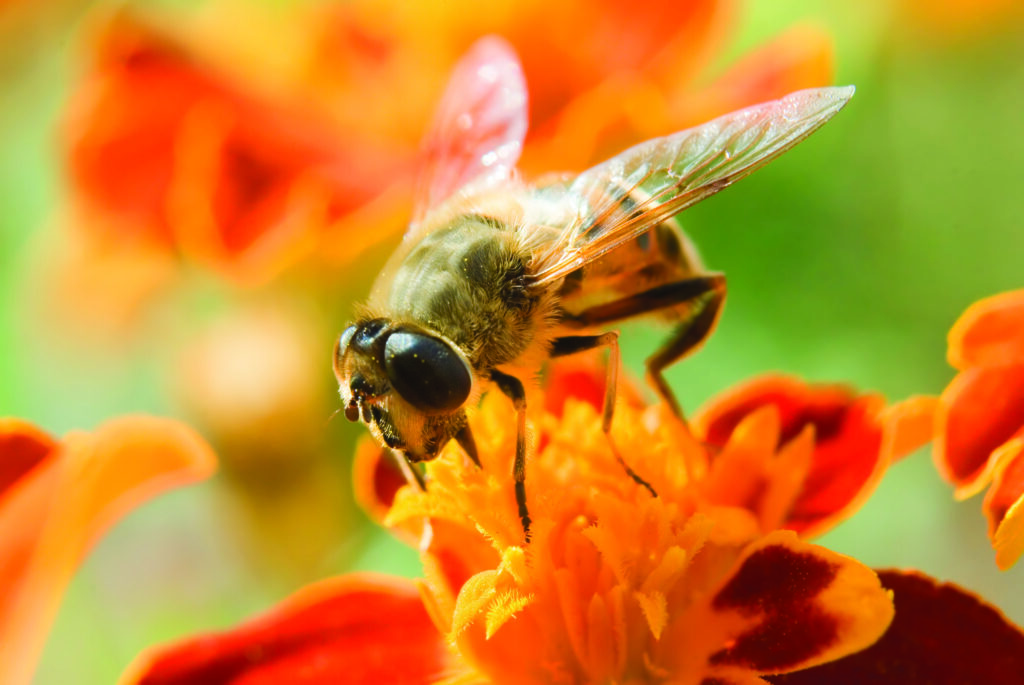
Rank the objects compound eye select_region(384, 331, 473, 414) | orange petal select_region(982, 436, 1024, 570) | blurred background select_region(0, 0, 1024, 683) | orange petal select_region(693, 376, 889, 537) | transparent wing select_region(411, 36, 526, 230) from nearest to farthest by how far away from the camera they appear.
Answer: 1. orange petal select_region(982, 436, 1024, 570)
2. compound eye select_region(384, 331, 473, 414)
3. orange petal select_region(693, 376, 889, 537)
4. transparent wing select_region(411, 36, 526, 230)
5. blurred background select_region(0, 0, 1024, 683)

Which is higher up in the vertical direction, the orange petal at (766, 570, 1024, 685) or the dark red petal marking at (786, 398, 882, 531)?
the dark red petal marking at (786, 398, 882, 531)

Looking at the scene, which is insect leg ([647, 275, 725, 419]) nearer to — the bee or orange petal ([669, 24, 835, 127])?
the bee

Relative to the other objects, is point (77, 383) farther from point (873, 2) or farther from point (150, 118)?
point (873, 2)

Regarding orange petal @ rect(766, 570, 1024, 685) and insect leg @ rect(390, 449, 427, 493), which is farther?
insect leg @ rect(390, 449, 427, 493)

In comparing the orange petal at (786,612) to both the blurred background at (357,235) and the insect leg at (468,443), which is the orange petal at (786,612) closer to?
the insect leg at (468,443)

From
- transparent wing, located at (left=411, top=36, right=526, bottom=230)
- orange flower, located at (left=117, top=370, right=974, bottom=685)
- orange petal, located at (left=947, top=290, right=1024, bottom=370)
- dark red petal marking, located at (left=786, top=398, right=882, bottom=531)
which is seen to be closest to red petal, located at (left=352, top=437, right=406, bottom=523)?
orange flower, located at (left=117, top=370, right=974, bottom=685)

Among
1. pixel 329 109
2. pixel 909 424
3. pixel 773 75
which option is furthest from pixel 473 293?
pixel 329 109

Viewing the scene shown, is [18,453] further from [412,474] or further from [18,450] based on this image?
[412,474]

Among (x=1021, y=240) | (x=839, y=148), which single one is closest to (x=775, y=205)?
(x=839, y=148)
